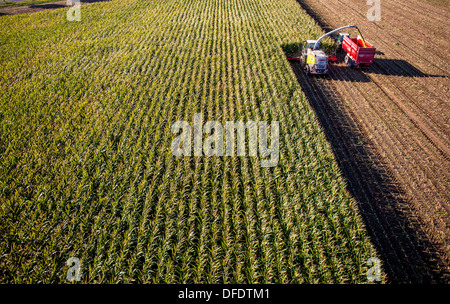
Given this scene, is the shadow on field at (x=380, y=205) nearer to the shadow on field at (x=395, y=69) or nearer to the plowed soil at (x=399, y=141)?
the plowed soil at (x=399, y=141)

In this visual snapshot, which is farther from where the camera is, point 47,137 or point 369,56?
point 369,56

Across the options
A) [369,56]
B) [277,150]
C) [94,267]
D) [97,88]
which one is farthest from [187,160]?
[369,56]

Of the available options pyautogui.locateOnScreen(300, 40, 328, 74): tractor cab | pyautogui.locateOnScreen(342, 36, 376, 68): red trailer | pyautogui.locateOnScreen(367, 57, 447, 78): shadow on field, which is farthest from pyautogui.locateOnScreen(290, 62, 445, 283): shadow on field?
pyautogui.locateOnScreen(367, 57, 447, 78): shadow on field

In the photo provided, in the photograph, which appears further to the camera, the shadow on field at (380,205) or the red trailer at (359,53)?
the red trailer at (359,53)

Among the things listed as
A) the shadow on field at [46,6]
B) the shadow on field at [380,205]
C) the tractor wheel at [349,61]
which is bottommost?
the shadow on field at [380,205]

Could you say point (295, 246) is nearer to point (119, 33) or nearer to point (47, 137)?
point (47, 137)

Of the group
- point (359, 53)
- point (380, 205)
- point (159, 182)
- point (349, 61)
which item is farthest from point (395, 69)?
point (159, 182)

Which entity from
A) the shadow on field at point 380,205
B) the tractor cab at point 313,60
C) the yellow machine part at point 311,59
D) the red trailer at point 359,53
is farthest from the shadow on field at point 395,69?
the shadow on field at point 380,205
